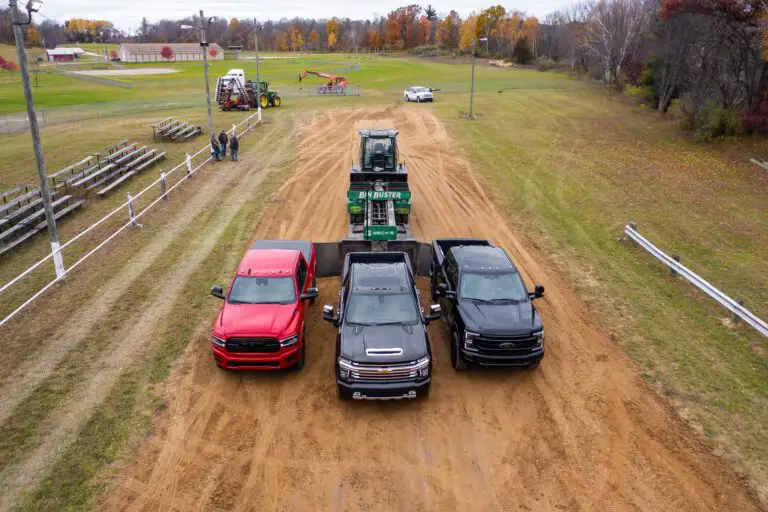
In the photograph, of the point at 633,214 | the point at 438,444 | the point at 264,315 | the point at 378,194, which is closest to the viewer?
the point at 438,444

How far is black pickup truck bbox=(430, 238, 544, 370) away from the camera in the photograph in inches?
417

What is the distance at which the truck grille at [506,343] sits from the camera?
34.6 ft

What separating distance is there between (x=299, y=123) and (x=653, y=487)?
112 feet

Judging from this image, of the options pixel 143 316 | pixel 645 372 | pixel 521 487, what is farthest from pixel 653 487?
pixel 143 316

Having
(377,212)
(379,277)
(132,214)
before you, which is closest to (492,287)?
(379,277)

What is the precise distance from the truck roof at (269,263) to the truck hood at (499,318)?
13.1 feet

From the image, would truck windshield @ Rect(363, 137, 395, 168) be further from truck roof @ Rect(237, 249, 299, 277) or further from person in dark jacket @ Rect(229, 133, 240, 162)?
person in dark jacket @ Rect(229, 133, 240, 162)

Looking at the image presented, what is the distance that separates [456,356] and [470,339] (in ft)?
2.11

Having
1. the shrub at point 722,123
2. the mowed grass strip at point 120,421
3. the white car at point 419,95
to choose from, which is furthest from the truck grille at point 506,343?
the white car at point 419,95

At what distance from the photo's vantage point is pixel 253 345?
10352mm

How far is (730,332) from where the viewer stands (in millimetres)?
12609

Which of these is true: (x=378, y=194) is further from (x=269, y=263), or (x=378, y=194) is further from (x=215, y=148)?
(x=215, y=148)

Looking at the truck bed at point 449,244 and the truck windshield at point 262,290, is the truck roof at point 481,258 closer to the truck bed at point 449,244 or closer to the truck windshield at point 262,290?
the truck bed at point 449,244

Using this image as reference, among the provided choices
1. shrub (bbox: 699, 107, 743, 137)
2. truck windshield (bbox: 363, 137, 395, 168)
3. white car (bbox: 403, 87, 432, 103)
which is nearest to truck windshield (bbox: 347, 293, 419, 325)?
truck windshield (bbox: 363, 137, 395, 168)
